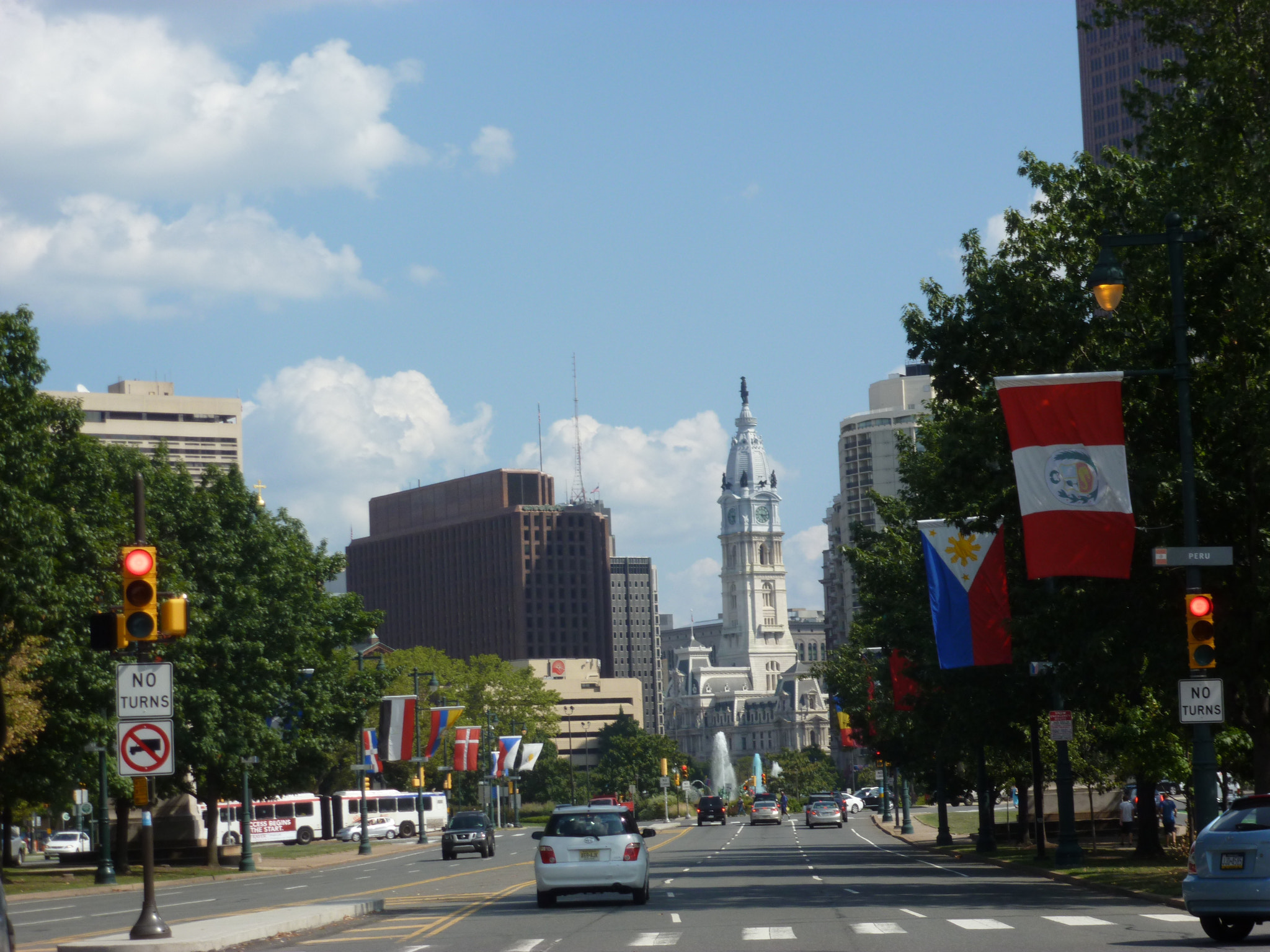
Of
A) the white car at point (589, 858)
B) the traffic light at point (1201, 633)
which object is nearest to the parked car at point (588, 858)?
the white car at point (589, 858)

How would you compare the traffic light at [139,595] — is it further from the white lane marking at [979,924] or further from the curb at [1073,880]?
the curb at [1073,880]

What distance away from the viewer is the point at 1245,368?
2664cm

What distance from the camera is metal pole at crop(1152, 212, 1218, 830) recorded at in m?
22.5

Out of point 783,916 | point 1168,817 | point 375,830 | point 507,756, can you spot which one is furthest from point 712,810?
point 783,916

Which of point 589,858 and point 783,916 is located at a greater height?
point 589,858

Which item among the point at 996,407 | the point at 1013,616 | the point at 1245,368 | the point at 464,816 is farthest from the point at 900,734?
the point at 1245,368

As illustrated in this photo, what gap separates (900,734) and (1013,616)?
23701 mm

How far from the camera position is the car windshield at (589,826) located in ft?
86.9

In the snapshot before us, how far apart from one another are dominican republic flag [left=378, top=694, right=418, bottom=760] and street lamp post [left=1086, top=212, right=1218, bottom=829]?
50475 mm

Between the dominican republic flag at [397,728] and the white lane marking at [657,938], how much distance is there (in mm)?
50718

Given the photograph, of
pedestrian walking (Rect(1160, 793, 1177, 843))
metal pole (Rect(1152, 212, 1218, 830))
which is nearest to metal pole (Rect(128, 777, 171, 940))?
metal pole (Rect(1152, 212, 1218, 830))

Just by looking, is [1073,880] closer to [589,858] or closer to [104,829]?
[589,858]

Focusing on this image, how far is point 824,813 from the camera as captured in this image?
88.1 meters

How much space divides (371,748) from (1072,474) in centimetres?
6274
